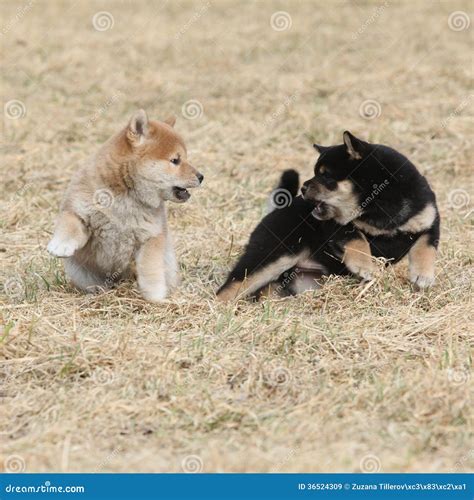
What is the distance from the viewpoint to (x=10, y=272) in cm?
649

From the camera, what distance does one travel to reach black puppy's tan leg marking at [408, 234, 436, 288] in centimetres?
590

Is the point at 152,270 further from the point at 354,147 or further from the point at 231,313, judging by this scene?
the point at 354,147

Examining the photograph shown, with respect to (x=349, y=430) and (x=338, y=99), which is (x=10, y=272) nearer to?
(x=349, y=430)

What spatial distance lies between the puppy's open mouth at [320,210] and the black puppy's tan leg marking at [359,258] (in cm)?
25

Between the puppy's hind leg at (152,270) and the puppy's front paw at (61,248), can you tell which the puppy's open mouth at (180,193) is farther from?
the puppy's front paw at (61,248)

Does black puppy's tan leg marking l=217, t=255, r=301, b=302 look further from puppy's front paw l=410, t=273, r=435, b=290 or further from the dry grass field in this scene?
puppy's front paw l=410, t=273, r=435, b=290

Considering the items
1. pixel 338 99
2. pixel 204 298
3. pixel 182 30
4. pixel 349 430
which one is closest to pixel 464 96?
pixel 338 99

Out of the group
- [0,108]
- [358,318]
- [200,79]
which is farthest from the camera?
[200,79]


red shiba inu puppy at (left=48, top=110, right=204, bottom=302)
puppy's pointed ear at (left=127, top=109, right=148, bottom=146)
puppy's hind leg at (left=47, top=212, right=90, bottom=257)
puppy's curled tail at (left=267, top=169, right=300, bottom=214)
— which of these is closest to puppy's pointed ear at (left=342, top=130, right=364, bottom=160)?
puppy's curled tail at (left=267, top=169, right=300, bottom=214)

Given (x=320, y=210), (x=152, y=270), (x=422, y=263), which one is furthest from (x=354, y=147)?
(x=152, y=270)

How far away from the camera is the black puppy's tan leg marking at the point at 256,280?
595 centimetres

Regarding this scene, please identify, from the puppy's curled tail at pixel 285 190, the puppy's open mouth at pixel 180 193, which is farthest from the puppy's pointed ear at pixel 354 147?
A: the puppy's open mouth at pixel 180 193

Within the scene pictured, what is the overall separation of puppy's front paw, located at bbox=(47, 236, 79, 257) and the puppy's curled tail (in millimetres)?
1550

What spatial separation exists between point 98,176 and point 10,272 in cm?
117
